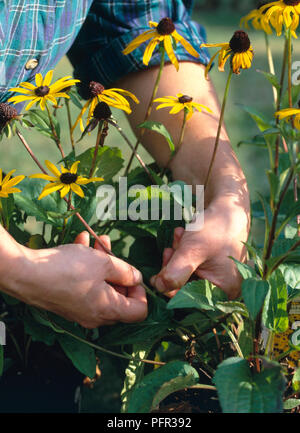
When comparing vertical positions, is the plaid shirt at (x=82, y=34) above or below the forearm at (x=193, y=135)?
above

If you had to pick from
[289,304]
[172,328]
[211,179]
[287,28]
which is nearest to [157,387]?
[172,328]

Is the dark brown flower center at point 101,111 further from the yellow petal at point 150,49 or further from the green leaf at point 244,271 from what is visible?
the green leaf at point 244,271

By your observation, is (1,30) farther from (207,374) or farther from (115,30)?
(207,374)

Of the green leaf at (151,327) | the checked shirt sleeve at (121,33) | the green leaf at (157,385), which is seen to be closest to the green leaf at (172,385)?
the green leaf at (157,385)

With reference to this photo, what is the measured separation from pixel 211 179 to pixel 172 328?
0.84 feet

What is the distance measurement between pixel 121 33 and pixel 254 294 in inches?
24.0

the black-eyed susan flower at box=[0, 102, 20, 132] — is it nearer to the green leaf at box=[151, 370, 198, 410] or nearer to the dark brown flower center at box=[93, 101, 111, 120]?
the dark brown flower center at box=[93, 101, 111, 120]

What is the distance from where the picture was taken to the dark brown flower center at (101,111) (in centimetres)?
73

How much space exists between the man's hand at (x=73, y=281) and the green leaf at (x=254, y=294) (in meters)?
0.20

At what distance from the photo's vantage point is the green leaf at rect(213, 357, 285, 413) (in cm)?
60

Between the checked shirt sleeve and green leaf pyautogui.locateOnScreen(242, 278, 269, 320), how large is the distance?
1.71ft

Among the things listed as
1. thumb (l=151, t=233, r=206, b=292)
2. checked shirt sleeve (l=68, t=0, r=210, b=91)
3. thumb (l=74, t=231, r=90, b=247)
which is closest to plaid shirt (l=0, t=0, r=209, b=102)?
checked shirt sleeve (l=68, t=0, r=210, b=91)

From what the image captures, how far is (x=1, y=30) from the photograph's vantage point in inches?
33.6
